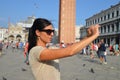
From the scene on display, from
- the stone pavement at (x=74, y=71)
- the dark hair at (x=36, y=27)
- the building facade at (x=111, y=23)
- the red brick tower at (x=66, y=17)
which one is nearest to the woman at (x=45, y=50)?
the dark hair at (x=36, y=27)

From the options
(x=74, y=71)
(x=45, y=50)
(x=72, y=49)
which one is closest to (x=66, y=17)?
(x=74, y=71)

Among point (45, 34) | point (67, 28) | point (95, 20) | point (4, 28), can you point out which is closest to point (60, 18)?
point (67, 28)

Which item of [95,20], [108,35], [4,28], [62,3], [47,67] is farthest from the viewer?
[4,28]

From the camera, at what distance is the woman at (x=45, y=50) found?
6.33 feet

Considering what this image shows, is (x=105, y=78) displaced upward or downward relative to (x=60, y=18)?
downward

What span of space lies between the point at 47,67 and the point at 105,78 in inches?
289

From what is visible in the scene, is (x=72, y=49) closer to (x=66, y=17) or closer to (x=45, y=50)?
(x=45, y=50)

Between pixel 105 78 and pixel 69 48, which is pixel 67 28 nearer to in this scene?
pixel 105 78

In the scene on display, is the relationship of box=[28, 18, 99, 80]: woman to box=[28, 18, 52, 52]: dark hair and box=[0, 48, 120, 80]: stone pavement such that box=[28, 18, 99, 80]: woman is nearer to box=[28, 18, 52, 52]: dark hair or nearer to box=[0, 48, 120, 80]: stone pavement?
box=[28, 18, 52, 52]: dark hair

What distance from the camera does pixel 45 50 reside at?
2.08 meters

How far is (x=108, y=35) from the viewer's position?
209 ft

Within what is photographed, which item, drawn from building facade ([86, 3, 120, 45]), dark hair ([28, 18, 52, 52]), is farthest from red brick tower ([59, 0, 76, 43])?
dark hair ([28, 18, 52, 52])

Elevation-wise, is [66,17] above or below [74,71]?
above

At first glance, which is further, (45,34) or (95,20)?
(95,20)
